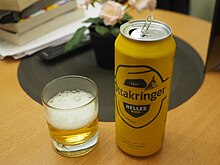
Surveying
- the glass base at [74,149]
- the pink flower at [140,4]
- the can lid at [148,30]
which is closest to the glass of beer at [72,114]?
the glass base at [74,149]

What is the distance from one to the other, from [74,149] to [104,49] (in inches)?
12.9

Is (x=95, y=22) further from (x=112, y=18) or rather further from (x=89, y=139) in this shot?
(x=89, y=139)

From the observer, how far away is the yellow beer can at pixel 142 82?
50 cm

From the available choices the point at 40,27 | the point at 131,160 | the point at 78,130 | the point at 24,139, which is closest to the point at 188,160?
the point at 131,160

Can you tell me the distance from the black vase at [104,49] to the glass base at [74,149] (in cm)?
29

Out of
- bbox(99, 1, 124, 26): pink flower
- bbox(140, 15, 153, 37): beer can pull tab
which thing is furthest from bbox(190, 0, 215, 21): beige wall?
bbox(140, 15, 153, 37): beer can pull tab

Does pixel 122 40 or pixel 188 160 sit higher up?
pixel 122 40

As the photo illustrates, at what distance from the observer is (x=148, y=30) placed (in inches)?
21.6

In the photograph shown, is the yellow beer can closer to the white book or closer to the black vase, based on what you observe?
the black vase

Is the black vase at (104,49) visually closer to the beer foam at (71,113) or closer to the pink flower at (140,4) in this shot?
the pink flower at (140,4)

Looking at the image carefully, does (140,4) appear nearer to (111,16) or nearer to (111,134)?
(111,16)

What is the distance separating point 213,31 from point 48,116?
484 mm

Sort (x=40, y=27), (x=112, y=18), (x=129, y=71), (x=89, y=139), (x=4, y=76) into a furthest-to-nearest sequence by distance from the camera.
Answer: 1. (x=40, y=27)
2. (x=4, y=76)
3. (x=112, y=18)
4. (x=89, y=139)
5. (x=129, y=71)

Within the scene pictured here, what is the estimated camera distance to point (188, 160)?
24.0 inches
